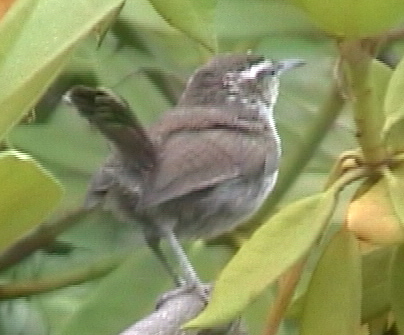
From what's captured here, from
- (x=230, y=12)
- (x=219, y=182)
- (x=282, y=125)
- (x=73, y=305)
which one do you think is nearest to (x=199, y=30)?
(x=219, y=182)

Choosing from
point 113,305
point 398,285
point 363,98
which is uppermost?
point 363,98

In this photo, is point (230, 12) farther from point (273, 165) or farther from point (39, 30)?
point (39, 30)

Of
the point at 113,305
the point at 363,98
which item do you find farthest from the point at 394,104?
the point at 113,305

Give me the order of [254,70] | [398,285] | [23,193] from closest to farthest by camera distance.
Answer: [23,193], [398,285], [254,70]

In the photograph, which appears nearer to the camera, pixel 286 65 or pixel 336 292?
pixel 336 292

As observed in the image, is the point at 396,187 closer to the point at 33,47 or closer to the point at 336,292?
the point at 336,292

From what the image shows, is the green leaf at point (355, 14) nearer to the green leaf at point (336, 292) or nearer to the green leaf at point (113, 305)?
the green leaf at point (336, 292)

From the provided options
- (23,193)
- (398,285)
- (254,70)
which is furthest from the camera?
(254,70)
